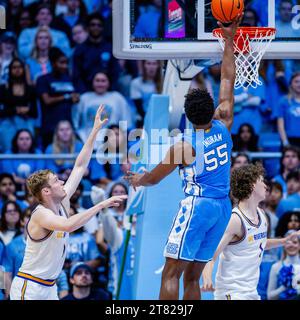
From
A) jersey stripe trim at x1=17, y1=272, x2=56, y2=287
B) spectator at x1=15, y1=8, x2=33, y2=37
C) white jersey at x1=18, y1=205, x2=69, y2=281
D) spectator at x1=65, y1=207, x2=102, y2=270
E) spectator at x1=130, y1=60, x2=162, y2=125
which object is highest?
spectator at x1=15, y1=8, x2=33, y2=37

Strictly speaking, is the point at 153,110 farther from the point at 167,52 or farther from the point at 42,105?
the point at 42,105

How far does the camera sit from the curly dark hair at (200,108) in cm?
826

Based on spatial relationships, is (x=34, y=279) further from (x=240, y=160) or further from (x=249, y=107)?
(x=249, y=107)

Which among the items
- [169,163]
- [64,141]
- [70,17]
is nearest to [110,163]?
[64,141]

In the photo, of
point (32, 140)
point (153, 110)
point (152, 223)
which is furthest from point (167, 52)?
point (32, 140)

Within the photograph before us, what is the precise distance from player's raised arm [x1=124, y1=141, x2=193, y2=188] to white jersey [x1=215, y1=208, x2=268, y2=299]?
0.75 meters

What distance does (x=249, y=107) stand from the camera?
13.7 metres

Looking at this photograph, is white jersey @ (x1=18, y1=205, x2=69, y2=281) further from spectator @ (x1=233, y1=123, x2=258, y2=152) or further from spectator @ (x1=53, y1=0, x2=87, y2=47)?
spectator @ (x1=53, y1=0, x2=87, y2=47)

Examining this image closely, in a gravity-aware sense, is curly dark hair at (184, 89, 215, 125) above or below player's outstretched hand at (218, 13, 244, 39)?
below

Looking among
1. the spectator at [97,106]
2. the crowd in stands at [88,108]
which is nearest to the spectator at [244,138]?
the crowd in stands at [88,108]

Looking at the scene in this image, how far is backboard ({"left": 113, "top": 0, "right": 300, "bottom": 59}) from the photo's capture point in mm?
9383

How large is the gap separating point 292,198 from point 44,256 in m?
5.03

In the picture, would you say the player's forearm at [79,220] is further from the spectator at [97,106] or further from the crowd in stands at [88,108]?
the spectator at [97,106]

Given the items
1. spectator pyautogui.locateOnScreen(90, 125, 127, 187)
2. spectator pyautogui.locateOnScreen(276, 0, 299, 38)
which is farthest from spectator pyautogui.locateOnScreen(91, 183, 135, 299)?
spectator pyautogui.locateOnScreen(276, 0, 299, 38)
